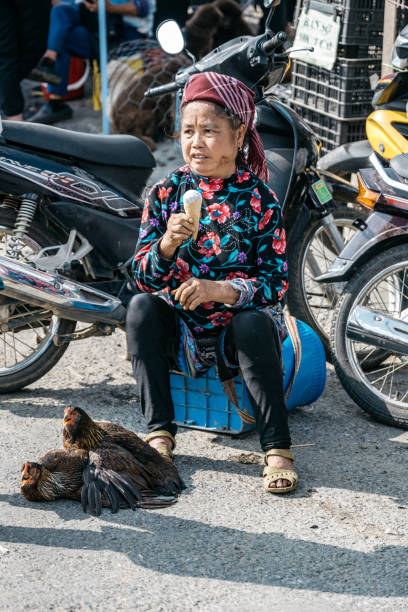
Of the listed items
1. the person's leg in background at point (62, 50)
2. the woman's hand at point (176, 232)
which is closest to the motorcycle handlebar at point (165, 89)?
the woman's hand at point (176, 232)

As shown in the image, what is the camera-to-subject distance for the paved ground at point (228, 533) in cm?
244

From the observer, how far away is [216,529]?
279 cm

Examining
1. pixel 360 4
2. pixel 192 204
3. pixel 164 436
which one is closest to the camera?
pixel 192 204

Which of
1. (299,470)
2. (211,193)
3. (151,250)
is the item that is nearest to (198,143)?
(211,193)

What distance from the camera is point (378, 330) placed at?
3.44 metres

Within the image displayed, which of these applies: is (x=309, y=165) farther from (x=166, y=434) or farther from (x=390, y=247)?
(x=166, y=434)

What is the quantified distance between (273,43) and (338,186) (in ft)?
2.83

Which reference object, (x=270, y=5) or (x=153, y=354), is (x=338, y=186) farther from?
(x=153, y=354)

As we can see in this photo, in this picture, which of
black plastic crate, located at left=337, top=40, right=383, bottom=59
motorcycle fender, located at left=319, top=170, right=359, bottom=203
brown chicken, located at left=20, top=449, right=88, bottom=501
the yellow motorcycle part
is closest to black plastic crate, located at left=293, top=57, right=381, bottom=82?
black plastic crate, located at left=337, top=40, right=383, bottom=59

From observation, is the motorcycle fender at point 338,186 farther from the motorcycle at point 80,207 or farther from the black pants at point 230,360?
the black pants at point 230,360

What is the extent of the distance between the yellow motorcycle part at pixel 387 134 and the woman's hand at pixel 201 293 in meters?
1.22

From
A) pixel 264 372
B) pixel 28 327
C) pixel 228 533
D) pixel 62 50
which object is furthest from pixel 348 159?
pixel 62 50

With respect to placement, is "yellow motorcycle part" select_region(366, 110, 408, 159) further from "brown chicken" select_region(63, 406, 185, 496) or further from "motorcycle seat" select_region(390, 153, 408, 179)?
"brown chicken" select_region(63, 406, 185, 496)

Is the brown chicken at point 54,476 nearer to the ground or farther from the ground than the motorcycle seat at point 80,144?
nearer to the ground
